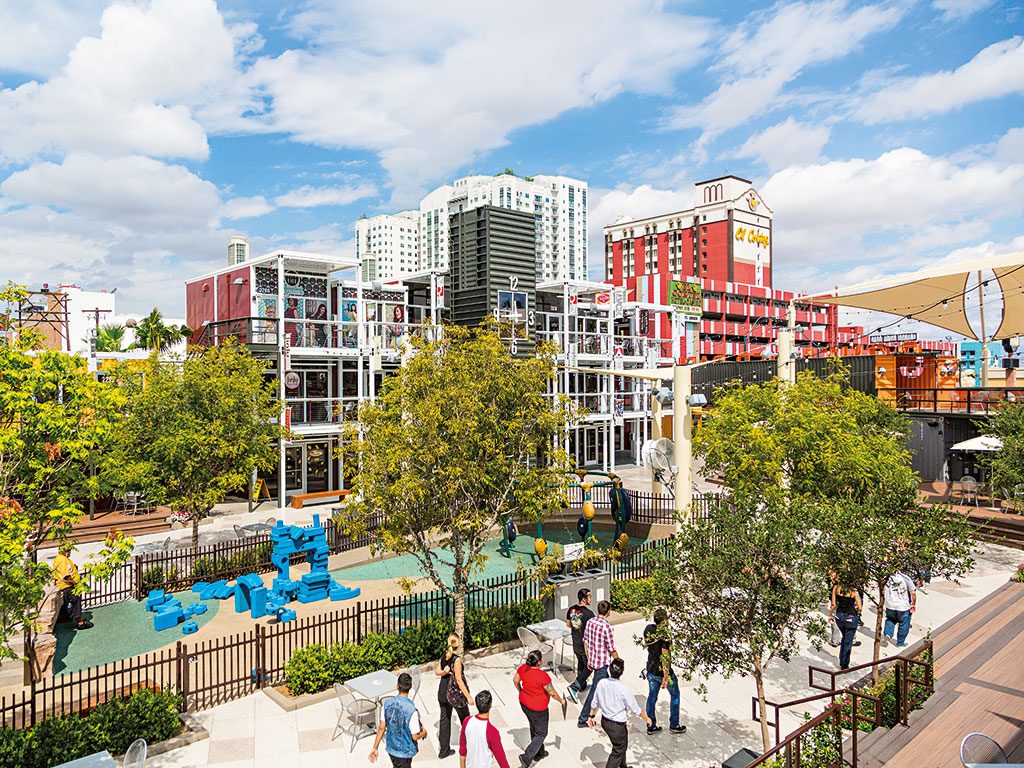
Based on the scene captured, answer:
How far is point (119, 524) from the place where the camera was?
25719 mm

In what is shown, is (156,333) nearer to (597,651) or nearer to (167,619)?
(167,619)

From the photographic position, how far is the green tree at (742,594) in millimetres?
8586

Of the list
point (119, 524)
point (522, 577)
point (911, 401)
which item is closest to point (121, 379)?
point (119, 524)

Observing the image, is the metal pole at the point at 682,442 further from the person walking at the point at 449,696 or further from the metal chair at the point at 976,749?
the metal chair at the point at 976,749

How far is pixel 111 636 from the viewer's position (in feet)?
50.5

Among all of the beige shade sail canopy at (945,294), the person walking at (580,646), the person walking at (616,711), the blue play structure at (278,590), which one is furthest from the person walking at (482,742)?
the beige shade sail canopy at (945,294)

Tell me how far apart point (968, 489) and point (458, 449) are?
25569 mm

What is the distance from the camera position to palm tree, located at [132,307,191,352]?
1421 inches

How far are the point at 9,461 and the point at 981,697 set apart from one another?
48.6ft

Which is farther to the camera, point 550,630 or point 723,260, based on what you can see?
point 723,260

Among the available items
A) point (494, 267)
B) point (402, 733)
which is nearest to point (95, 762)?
point (402, 733)

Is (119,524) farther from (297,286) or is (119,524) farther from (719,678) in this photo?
(719,678)

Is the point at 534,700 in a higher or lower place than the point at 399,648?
higher

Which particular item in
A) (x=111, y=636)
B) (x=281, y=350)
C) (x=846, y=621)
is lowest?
(x=111, y=636)
